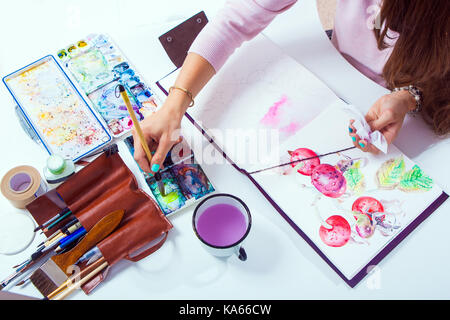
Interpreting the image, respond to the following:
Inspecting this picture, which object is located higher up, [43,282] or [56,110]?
[56,110]

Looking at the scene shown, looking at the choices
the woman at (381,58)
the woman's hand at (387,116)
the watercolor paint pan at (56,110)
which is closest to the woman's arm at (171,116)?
the woman at (381,58)

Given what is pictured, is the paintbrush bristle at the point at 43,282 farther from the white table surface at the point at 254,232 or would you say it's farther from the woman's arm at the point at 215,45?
the woman's arm at the point at 215,45

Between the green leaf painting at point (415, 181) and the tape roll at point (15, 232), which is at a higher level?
the tape roll at point (15, 232)

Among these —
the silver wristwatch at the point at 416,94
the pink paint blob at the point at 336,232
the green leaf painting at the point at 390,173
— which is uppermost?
the silver wristwatch at the point at 416,94

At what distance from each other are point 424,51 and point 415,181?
25cm

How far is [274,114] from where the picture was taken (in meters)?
0.74

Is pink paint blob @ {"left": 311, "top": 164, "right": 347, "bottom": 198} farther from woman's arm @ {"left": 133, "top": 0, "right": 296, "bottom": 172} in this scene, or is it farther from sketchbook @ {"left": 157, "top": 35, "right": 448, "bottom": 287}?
woman's arm @ {"left": 133, "top": 0, "right": 296, "bottom": 172}

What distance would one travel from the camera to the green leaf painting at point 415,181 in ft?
2.15

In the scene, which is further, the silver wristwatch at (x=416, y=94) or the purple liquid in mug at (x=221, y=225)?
the silver wristwatch at (x=416, y=94)

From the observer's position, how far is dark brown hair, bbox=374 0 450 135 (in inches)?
23.6

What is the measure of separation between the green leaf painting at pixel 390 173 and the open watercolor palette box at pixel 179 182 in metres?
0.33

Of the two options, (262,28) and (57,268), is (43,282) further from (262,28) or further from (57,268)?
(262,28)

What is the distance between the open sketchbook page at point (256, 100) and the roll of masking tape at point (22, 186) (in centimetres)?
33

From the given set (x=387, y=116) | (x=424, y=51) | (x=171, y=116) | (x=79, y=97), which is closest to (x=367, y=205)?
(x=387, y=116)
